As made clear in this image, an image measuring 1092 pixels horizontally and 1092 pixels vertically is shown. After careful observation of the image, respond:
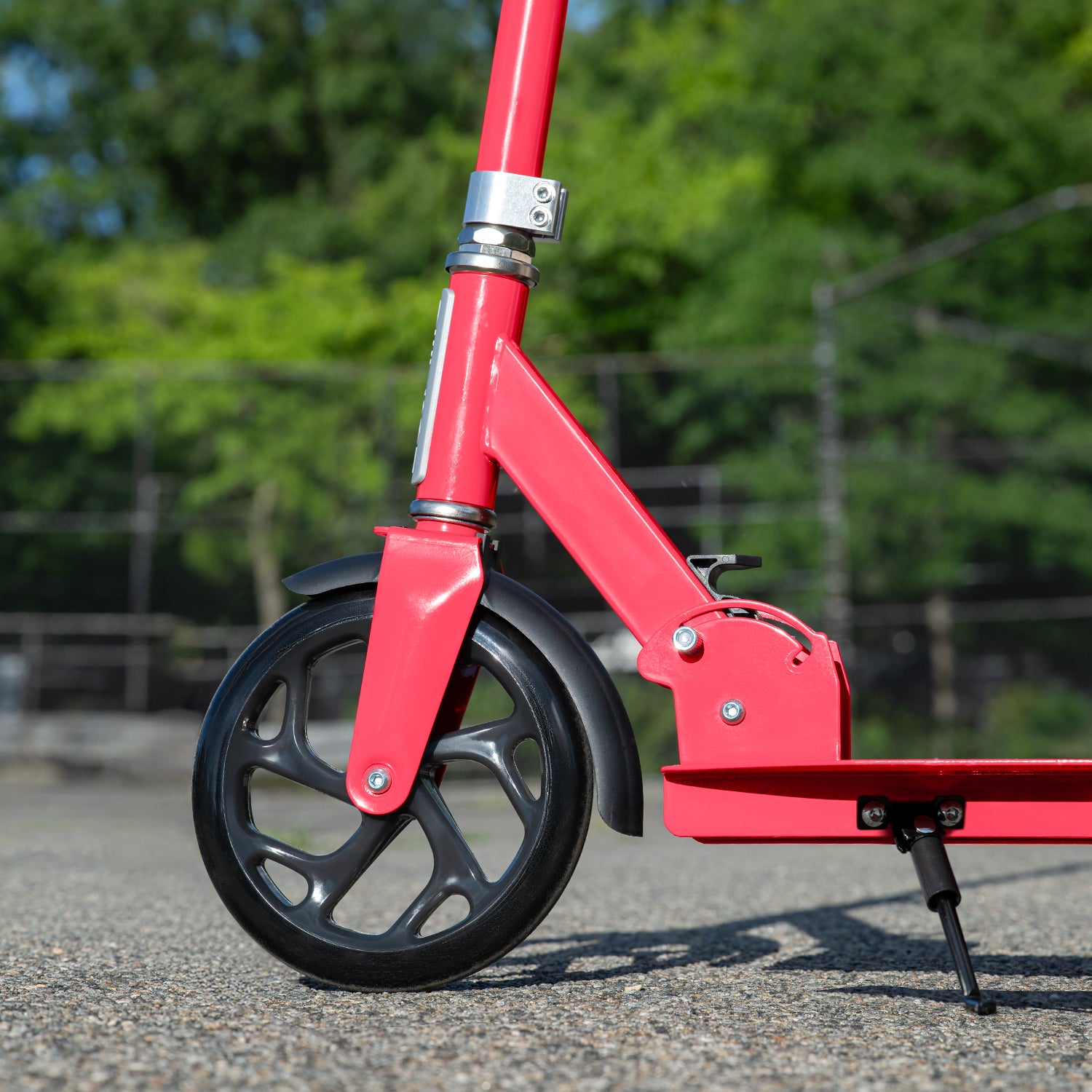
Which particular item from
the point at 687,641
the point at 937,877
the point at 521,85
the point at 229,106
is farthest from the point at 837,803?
the point at 229,106

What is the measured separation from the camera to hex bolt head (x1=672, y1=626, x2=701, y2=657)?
2.38m

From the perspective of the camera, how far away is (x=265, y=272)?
23234 mm

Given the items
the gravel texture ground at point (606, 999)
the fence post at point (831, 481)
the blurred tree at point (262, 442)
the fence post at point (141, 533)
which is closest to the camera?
the gravel texture ground at point (606, 999)

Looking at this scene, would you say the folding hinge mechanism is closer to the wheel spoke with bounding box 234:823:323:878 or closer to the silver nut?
the silver nut

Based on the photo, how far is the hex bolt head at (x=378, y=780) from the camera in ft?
7.84

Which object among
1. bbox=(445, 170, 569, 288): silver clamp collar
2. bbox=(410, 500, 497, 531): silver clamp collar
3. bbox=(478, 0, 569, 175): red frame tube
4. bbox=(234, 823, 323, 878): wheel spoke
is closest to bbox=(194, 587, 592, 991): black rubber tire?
bbox=(234, 823, 323, 878): wheel spoke

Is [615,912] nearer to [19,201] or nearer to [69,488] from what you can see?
[69,488]

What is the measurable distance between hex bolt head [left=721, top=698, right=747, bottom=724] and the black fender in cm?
16

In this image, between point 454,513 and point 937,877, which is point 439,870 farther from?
point 937,877

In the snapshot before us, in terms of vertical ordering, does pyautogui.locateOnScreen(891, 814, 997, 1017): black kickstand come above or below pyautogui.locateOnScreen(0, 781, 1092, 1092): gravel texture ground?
above

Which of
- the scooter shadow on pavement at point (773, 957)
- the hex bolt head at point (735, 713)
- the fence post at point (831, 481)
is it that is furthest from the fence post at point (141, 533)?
the hex bolt head at point (735, 713)

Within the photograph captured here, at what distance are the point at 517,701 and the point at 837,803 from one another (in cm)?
54

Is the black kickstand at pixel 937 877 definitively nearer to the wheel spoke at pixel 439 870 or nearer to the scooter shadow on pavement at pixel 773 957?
the scooter shadow on pavement at pixel 773 957

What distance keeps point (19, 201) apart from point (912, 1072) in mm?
22401
